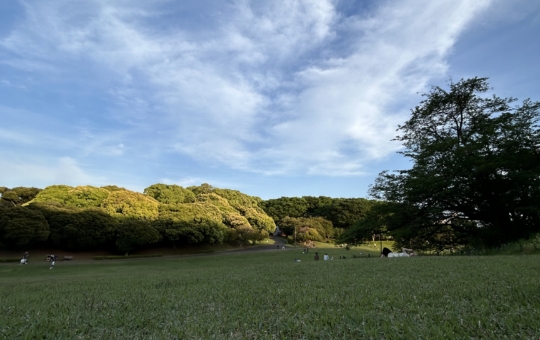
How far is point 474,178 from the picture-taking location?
1798 centimetres

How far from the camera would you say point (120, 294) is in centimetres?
521

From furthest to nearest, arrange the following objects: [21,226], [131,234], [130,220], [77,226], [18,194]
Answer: [18,194] → [130,220] → [131,234] → [77,226] → [21,226]

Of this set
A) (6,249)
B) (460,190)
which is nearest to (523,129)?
(460,190)

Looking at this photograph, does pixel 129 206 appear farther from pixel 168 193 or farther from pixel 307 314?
pixel 307 314

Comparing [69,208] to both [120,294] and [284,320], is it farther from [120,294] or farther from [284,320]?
[284,320]

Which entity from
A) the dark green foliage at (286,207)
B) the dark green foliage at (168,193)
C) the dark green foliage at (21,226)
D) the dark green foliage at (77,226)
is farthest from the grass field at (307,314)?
the dark green foliage at (286,207)

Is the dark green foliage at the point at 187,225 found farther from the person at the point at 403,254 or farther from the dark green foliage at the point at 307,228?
the person at the point at 403,254

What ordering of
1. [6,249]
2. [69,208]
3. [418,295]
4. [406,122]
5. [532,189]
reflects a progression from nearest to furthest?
[418,295] < [532,189] < [406,122] < [6,249] < [69,208]

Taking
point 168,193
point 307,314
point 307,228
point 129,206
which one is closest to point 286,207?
point 307,228

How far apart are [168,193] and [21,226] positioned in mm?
28072

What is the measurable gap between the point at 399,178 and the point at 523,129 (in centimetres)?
697

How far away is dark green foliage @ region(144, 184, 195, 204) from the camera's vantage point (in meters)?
52.9

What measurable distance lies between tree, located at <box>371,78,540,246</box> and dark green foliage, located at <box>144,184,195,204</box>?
40.0 metres

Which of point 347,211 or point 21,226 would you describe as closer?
point 21,226
